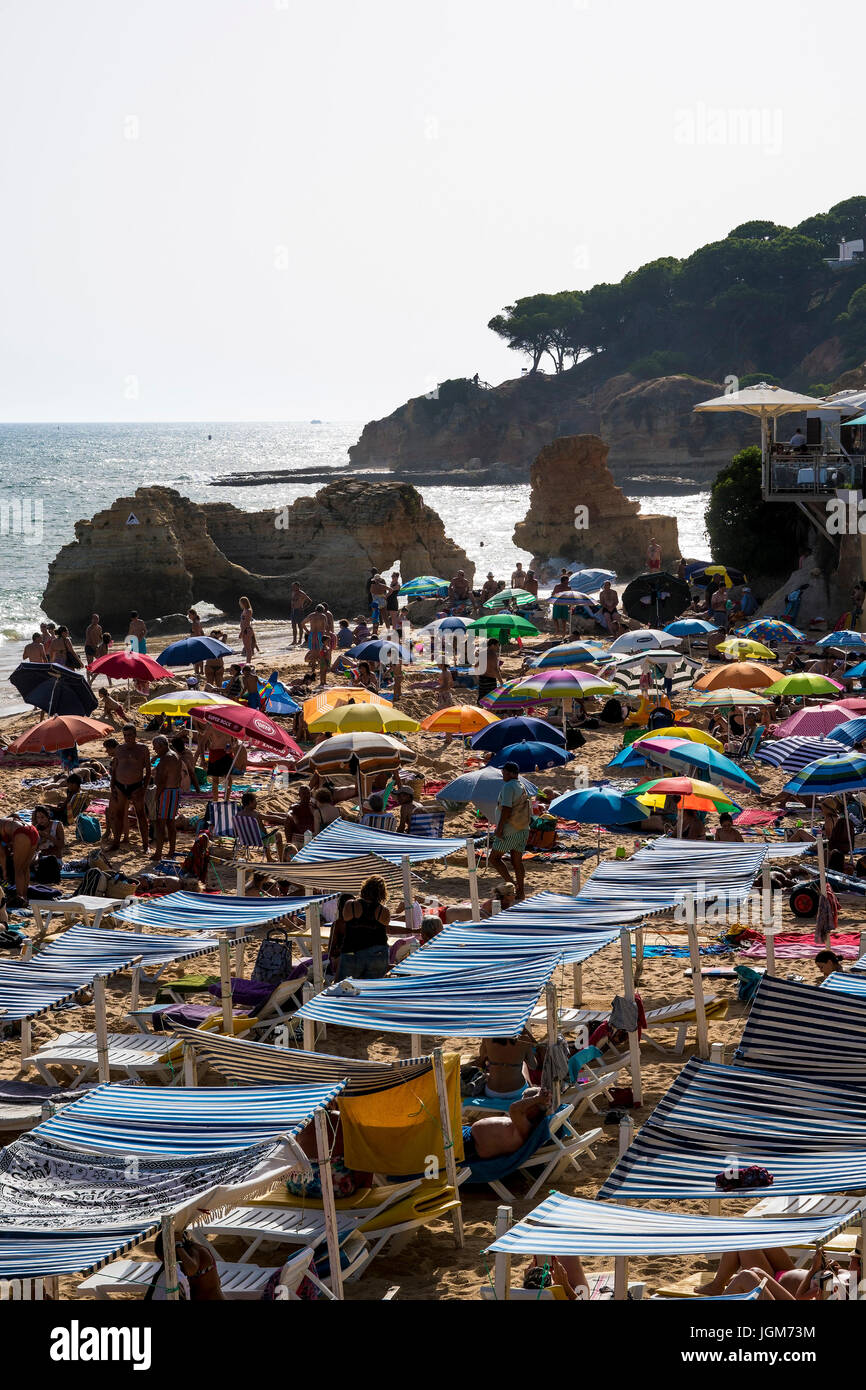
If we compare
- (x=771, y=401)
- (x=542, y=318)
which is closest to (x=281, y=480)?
(x=542, y=318)

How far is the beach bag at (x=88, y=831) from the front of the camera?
47.2ft

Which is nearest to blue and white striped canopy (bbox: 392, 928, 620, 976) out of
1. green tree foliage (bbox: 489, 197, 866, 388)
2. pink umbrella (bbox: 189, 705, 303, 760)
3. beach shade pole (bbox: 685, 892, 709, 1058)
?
beach shade pole (bbox: 685, 892, 709, 1058)

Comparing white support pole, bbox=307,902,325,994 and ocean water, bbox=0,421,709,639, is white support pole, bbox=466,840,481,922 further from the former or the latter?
ocean water, bbox=0,421,709,639

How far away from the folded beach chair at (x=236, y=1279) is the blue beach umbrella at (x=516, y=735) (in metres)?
7.52

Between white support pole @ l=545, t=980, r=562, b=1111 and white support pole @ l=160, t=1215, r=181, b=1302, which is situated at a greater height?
white support pole @ l=160, t=1215, r=181, b=1302

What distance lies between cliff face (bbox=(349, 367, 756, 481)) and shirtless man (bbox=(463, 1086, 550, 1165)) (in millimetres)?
90739

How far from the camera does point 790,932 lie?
36.6 feet

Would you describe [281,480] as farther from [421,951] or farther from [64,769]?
[421,951]

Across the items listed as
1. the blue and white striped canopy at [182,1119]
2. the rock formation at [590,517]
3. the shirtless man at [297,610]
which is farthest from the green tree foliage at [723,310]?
the blue and white striped canopy at [182,1119]

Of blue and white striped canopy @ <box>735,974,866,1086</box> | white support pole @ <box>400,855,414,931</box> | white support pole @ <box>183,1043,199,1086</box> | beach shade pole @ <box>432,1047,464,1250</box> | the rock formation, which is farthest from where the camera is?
the rock formation

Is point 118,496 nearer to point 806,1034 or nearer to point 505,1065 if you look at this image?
point 505,1065

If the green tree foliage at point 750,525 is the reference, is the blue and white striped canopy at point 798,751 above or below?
below

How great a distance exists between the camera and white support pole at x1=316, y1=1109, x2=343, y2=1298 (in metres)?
5.61

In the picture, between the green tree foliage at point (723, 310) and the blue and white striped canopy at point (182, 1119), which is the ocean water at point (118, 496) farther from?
the blue and white striped canopy at point (182, 1119)
